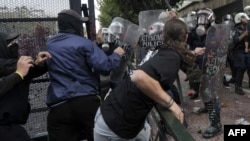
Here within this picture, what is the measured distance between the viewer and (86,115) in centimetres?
319

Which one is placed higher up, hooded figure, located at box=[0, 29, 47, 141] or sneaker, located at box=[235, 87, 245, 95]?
hooded figure, located at box=[0, 29, 47, 141]

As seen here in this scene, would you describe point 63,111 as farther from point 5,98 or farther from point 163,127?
point 163,127

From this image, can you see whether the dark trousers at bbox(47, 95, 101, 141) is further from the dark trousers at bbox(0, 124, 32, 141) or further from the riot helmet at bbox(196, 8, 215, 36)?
the riot helmet at bbox(196, 8, 215, 36)

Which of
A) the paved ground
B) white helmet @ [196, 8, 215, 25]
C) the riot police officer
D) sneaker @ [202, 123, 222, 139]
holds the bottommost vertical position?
the paved ground

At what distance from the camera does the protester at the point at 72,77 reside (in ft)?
10.4

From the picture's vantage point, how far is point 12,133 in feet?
8.94

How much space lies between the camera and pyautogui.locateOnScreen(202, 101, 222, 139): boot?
5188 mm

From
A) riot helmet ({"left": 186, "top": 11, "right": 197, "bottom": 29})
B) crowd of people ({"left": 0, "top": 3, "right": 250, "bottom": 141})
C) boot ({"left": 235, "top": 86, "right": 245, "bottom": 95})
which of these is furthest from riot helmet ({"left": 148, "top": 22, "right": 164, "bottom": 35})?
boot ({"left": 235, "top": 86, "right": 245, "bottom": 95})

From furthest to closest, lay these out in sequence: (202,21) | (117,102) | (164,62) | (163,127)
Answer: (202,21) < (117,102) < (164,62) < (163,127)

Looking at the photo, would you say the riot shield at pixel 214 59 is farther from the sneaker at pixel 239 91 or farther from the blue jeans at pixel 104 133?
the sneaker at pixel 239 91

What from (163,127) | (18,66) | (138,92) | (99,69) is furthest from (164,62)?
(18,66)

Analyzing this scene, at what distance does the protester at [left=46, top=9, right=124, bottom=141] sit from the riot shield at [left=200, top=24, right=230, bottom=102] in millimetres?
1944

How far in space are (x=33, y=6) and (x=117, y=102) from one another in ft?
5.08

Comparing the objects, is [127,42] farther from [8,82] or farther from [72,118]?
[8,82]
